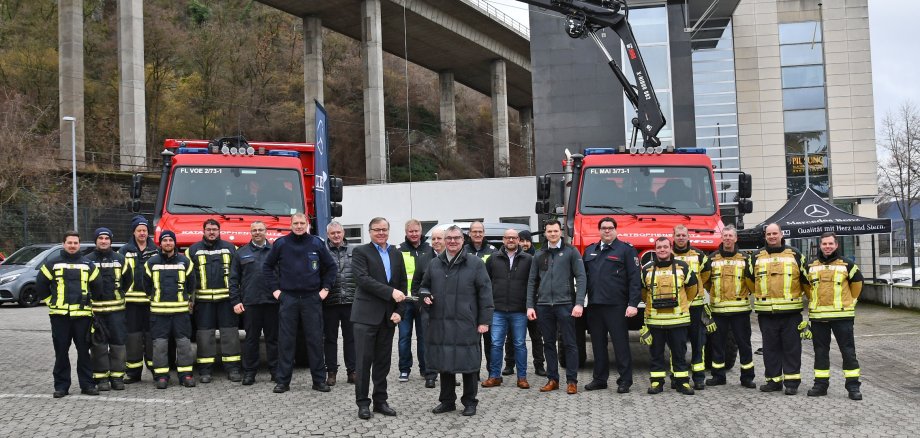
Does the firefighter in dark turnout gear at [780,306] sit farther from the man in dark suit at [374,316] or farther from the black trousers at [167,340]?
the black trousers at [167,340]

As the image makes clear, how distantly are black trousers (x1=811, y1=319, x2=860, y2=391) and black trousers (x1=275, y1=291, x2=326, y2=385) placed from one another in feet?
17.2

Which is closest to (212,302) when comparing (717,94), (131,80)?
(717,94)

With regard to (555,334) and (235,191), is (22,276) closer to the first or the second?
(235,191)

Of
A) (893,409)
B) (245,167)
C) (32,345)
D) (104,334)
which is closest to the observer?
(893,409)

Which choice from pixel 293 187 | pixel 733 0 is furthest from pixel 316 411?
pixel 733 0

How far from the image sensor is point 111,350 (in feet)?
32.4

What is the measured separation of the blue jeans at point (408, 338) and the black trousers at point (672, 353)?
2618mm

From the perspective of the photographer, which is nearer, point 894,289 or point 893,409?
point 893,409

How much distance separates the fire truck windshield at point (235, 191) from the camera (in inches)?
466

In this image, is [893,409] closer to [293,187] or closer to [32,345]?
[293,187]

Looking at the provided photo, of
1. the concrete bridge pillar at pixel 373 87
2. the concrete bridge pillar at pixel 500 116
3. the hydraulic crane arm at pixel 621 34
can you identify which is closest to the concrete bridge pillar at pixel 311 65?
the concrete bridge pillar at pixel 373 87

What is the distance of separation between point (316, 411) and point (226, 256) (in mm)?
2747

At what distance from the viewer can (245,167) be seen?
12.3 m

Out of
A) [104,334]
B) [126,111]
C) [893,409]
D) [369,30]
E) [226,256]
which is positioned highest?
[369,30]
